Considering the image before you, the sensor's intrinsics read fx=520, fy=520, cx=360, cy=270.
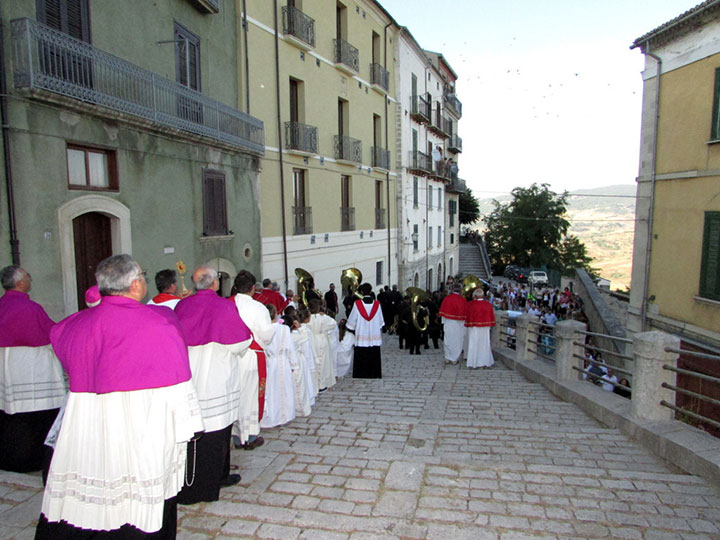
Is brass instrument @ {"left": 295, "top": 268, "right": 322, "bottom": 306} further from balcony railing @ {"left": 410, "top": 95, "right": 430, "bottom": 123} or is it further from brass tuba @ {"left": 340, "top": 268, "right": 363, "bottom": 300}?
balcony railing @ {"left": 410, "top": 95, "right": 430, "bottom": 123}

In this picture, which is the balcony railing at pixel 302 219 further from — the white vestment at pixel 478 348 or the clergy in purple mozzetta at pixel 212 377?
the clergy in purple mozzetta at pixel 212 377

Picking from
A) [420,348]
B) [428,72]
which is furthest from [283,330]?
[428,72]

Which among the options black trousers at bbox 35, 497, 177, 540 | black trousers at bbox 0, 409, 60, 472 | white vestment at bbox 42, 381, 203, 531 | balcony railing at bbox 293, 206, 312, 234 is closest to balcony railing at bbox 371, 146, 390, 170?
balcony railing at bbox 293, 206, 312, 234

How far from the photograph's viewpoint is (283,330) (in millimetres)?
6324

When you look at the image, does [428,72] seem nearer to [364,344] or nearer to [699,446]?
[364,344]

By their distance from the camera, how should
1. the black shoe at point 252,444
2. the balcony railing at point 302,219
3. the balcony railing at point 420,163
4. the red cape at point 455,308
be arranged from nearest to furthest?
the black shoe at point 252,444 < the red cape at point 455,308 < the balcony railing at point 302,219 < the balcony railing at point 420,163

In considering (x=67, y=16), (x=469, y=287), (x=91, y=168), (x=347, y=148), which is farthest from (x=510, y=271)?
(x=67, y=16)

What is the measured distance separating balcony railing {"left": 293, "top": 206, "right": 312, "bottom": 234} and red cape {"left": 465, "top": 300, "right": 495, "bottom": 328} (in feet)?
25.0

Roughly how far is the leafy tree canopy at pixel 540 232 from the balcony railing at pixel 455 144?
9.52 metres

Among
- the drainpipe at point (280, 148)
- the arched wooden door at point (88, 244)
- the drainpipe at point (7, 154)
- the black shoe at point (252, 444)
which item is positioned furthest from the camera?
the drainpipe at point (280, 148)

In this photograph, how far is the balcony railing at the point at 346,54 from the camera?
1912 centimetres

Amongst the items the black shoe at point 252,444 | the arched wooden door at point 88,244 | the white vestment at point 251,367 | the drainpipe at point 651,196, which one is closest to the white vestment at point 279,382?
the black shoe at point 252,444

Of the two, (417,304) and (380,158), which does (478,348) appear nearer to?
(417,304)

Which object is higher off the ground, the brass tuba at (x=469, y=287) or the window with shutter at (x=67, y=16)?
the window with shutter at (x=67, y=16)
